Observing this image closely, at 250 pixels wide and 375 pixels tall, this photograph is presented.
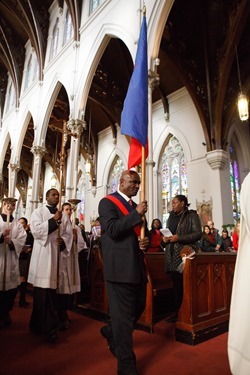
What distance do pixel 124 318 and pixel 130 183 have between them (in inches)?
42.8

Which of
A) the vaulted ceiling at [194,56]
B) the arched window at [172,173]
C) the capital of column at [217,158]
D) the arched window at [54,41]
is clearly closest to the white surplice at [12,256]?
the capital of column at [217,158]

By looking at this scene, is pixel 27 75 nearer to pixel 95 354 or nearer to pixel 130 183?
pixel 130 183

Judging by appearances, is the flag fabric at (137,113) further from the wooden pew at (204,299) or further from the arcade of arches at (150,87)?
the arcade of arches at (150,87)

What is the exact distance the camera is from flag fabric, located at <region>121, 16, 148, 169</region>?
329cm

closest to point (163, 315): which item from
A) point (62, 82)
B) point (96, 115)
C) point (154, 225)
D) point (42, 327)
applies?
→ point (42, 327)

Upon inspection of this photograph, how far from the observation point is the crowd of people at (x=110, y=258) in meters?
2.20

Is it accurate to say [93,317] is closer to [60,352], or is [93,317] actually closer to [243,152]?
[60,352]

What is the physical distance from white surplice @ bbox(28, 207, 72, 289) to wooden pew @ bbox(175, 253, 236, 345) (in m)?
1.60

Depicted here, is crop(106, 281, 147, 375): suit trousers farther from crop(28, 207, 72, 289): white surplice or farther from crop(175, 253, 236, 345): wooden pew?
crop(28, 207, 72, 289): white surplice

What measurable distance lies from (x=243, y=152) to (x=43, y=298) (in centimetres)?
1227

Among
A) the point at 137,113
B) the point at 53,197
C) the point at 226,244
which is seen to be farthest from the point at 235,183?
the point at 53,197

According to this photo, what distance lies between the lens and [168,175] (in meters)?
12.7

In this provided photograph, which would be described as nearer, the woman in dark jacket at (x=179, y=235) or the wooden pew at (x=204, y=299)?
the wooden pew at (x=204, y=299)

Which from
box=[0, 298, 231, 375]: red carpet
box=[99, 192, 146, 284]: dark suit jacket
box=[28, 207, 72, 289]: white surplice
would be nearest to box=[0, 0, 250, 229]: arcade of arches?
box=[28, 207, 72, 289]: white surplice
